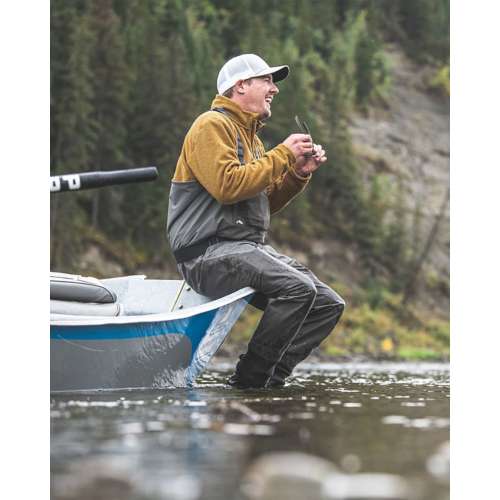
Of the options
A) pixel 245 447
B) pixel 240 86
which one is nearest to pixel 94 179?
pixel 240 86

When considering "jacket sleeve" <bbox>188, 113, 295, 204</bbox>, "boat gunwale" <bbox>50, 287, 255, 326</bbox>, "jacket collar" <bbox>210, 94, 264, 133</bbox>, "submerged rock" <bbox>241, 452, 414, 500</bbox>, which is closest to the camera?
"submerged rock" <bbox>241, 452, 414, 500</bbox>

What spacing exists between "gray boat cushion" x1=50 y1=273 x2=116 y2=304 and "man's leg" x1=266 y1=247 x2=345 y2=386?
0.97 metres

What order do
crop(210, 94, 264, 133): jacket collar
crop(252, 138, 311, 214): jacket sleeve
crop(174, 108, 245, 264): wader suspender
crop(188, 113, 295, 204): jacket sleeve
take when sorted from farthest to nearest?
crop(252, 138, 311, 214): jacket sleeve
crop(210, 94, 264, 133): jacket collar
crop(174, 108, 245, 264): wader suspender
crop(188, 113, 295, 204): jacket sleeve

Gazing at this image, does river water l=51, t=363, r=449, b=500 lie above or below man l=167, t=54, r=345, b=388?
below

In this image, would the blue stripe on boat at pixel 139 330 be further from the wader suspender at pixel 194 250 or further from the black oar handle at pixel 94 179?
the black oar handle at pixel 94 179

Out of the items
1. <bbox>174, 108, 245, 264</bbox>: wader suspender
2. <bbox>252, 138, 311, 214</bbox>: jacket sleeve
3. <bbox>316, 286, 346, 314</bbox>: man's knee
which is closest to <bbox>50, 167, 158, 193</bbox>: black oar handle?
<bbox>174, 108, 245, 264</bbox>: wader suspender

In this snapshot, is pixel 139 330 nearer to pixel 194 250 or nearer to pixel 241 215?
pixel 194 250

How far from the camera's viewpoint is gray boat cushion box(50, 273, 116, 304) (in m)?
4.81

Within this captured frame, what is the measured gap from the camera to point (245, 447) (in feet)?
→ 9.96

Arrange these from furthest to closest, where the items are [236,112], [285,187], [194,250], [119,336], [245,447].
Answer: [285,187]
[236,112]
[194,250]
[119,336]
[245,447]

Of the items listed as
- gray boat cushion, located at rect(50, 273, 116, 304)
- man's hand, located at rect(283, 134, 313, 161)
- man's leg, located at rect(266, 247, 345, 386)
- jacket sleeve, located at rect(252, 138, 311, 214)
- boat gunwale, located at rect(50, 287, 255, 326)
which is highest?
man's hand, located at rect(283, 134, 313, 161)

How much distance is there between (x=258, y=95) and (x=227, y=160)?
52 cm

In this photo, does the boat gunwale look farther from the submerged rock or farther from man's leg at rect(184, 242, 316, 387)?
the submerged rock
